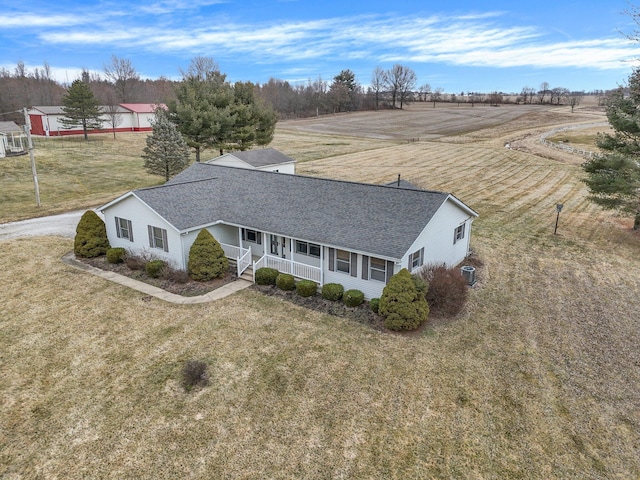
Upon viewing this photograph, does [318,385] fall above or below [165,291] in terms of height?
below

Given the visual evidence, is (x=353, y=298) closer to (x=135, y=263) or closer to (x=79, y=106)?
(x=135, y=263)

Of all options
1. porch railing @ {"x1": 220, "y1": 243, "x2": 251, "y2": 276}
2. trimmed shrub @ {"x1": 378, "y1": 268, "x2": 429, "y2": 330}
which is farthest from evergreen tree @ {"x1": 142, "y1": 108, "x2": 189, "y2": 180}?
trimmed shrub @ {"x1": 378, "y1": 268, "x2": 429, "y2": 330}

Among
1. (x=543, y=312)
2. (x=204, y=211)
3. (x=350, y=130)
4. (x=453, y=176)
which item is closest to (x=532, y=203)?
(x=453, y=176)

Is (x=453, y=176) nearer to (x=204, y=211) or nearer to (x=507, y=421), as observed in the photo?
(x=204, y=211)

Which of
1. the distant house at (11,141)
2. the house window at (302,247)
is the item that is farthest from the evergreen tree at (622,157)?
the distant house at (11,141)

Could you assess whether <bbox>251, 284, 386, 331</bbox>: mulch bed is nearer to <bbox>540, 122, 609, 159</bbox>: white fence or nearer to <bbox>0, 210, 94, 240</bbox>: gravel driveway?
<bbox>0, 210, 94, 240</bbox>: gravel driveway

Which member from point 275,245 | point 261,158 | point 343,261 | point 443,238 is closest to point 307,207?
point 275,245
